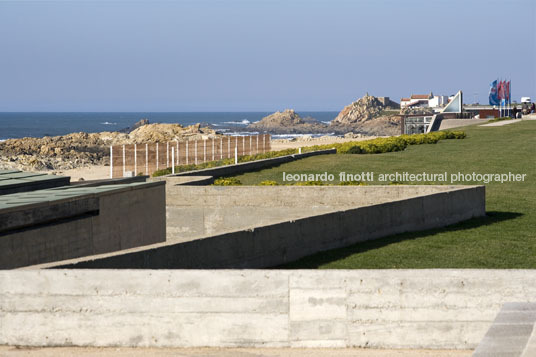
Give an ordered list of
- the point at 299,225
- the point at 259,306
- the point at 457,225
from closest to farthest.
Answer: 1. the point at 259,306
2. the point at 299,225
3. the point at 457,225

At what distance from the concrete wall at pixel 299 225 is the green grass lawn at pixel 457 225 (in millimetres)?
289

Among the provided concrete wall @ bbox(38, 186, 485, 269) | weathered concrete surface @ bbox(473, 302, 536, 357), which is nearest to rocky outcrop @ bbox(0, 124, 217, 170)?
concrete wall @ bbox(38, 186, 485, 269)

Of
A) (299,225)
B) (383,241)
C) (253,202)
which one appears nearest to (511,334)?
(299,225)

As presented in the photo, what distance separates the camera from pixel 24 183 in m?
16.5

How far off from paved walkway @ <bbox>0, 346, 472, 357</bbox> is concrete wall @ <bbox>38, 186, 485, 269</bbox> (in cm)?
141

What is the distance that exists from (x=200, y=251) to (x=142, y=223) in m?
4.44

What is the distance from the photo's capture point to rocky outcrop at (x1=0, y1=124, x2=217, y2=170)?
60.8m

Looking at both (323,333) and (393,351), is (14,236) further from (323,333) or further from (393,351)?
(393,351)

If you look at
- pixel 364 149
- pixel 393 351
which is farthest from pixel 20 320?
pixel 364 149

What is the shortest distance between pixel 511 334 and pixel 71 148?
2820 inches

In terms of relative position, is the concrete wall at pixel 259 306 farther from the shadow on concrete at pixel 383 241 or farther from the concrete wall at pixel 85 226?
the shadow on concrete at pixel 383 241

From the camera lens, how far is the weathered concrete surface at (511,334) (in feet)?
23.7

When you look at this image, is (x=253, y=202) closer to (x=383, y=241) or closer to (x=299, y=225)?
(x=383, y=241)

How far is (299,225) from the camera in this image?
49.6ft
